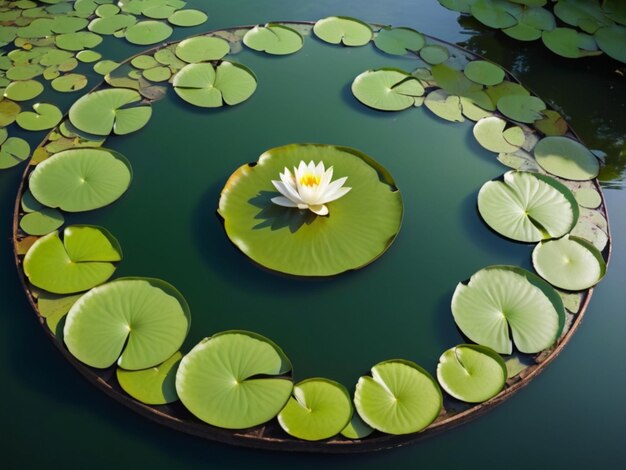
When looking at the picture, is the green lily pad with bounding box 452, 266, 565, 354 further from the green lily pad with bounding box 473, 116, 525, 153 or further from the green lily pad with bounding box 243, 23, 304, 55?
the green lily pad with bounding box 243, 23, 304, 55

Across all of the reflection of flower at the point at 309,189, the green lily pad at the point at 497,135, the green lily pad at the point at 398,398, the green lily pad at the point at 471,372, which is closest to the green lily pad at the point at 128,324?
the reflection of flower at the point at 309,189

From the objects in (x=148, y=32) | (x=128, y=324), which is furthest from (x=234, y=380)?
(x=148, y=32)

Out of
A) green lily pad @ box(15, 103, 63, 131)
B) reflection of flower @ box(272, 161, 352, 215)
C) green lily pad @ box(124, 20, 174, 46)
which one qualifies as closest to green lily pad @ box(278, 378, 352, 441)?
reflection of flower @ box(272, 161, 352, 215)

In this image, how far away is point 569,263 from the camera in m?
2.87

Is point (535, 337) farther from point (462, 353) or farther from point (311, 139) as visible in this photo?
point (311, 139)

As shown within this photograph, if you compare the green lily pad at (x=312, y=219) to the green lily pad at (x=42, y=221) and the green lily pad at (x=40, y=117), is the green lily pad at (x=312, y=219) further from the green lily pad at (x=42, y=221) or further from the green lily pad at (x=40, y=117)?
the green lily pad at (x=40, y=117)

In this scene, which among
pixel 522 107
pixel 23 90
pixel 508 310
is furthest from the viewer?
pixel 23 90

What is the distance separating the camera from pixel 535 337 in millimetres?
2582

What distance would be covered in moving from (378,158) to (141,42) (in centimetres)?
206

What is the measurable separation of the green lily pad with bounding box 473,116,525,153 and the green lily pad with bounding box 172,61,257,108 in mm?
1461

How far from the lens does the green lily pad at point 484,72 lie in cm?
385

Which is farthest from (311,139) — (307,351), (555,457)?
(555,457)

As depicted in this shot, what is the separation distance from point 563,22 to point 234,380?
3.86 m

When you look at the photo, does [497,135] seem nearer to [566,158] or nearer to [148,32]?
[566,158]
